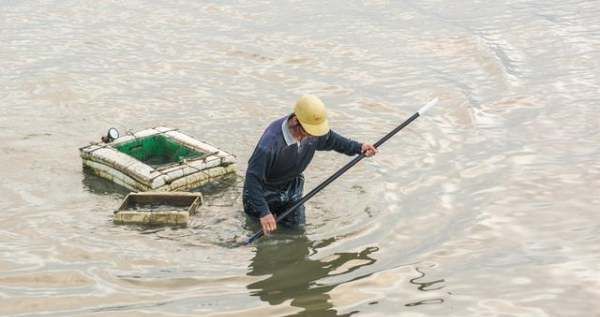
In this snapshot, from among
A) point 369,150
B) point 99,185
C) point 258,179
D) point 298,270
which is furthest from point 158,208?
point 369,150

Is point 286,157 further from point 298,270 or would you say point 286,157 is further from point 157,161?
point 157,161

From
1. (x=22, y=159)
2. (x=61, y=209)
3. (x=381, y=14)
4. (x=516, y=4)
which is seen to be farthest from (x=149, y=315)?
(x=516, y=4)

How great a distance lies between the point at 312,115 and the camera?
8.29 m

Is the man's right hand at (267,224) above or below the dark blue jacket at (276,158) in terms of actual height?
below

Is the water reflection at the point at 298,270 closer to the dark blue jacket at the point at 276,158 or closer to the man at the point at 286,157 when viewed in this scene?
the man at the point at 286,157

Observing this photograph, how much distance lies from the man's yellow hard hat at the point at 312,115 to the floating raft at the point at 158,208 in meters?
2.26

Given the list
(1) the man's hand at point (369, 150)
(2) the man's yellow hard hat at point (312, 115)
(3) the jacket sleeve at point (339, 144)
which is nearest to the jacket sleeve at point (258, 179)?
(2) the man's yellow hard hat at point (312, 115)

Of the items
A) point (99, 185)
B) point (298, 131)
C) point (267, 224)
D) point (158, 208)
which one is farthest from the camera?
point (99, 185)

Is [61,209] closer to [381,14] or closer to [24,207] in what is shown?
[24,207]

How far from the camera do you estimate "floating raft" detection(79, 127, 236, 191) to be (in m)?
10.8

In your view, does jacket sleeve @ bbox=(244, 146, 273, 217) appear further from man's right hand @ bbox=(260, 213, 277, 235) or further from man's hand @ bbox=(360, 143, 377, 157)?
man's hand @ bbox=(360, 143, 377, 157)

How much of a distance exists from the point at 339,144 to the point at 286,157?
0.74 meters

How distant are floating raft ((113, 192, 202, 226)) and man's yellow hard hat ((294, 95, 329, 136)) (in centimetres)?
226

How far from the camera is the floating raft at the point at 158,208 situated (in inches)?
385
